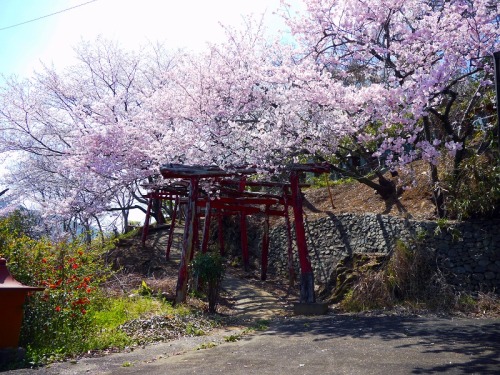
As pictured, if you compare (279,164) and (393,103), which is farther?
(279,164)

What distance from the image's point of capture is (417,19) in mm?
12406

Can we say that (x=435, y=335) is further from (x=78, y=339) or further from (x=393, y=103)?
(x=78, y=339)

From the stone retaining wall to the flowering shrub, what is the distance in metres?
7.68

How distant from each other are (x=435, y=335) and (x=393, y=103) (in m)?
4.12

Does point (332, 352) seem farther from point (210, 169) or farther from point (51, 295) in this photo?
point (210, 169)

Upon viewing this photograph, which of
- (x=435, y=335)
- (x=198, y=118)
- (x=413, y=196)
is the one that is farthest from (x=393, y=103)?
(x=413, y=196)

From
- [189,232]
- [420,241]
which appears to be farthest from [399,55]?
[189,232]

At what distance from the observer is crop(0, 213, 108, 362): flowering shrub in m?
7.93

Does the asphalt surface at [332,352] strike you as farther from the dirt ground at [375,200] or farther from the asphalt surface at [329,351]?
the dirt ground at [375,200]

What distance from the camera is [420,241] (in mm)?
12992

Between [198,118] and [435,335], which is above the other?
[198,118]

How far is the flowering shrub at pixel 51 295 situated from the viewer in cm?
793

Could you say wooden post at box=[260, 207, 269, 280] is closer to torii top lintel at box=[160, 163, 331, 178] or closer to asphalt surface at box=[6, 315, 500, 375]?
torii top lintel at box=[160, 163, 331, 178]

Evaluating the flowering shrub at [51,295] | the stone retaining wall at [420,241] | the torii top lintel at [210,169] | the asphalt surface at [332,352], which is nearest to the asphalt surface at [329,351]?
the asphalt surface at [332,352]
